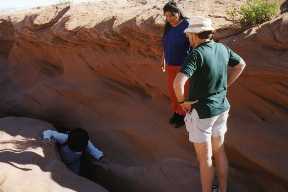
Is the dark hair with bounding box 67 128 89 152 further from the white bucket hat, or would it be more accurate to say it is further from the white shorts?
the white bucket hat

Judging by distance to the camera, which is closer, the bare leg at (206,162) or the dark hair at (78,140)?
the bare leg at (206,162)

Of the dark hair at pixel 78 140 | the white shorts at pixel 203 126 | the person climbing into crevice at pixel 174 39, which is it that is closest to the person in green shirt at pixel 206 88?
the white shorts at pixel 203 126

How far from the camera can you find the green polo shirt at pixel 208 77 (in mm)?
4445

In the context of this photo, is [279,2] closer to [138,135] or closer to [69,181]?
[138,135]

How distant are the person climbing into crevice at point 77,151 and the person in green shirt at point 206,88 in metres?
2.28

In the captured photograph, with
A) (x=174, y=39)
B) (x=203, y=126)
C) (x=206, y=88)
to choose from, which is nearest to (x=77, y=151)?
(x=174, y=39)

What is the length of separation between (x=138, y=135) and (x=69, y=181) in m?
1.29

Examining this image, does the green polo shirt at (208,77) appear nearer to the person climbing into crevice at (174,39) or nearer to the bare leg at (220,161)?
the bare leg at (220,161)

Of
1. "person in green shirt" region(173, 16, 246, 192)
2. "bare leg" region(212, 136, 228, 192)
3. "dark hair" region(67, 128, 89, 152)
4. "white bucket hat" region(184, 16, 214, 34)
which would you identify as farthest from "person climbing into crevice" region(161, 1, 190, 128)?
"dark hair" region(67, 128, 89, 152)

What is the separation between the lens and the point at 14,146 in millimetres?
6797

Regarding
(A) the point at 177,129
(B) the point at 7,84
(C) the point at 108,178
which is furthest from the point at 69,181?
(B) the point at 7,84

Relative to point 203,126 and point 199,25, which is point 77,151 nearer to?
point 203,126

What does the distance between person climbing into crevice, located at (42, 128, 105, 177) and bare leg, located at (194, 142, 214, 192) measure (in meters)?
2.27

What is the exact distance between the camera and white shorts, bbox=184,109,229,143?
15.4 feet
